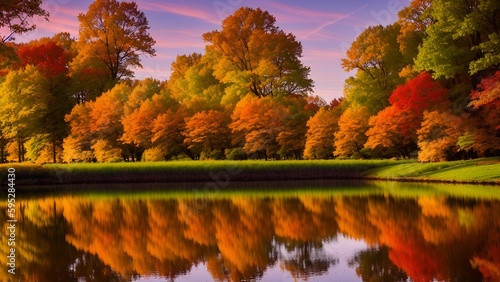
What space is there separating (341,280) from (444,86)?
124ft

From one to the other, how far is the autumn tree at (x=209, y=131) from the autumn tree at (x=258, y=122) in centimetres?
155

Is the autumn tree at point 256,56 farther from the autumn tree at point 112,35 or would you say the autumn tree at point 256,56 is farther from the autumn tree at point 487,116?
the autumn tree at point 487,116

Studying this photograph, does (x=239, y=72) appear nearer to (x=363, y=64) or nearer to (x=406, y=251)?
(x=363, y=64)

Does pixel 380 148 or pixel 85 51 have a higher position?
pixel 85 51

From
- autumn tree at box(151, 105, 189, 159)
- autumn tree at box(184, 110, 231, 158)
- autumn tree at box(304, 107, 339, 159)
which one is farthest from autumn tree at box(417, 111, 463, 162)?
autumn tree at box(151, 105, 189, 159)

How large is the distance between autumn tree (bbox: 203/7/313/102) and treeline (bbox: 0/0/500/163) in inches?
5.0

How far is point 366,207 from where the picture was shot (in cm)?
2164

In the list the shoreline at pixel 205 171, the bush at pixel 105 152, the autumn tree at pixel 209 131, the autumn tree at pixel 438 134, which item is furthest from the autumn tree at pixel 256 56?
the autumn tree at pixel 438 134

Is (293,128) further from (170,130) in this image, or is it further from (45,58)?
(45,58)

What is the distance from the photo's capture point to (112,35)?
65062mm

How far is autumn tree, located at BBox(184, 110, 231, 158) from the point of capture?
176 feet

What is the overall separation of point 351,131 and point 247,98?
10.3m

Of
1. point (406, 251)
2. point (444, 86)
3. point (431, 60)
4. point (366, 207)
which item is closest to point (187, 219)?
point (366, 207)

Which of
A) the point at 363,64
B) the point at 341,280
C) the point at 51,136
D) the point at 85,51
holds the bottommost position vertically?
the point at 341,280
